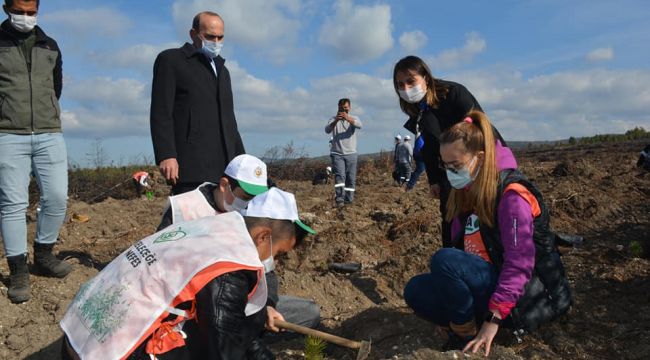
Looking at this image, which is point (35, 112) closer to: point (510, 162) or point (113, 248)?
point (113, 248)

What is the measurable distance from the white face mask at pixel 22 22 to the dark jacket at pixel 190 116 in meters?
0.84

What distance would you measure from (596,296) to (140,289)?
9.78 ft

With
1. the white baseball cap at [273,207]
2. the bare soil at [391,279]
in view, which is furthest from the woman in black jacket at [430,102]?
the white baseball cap at [273,207]

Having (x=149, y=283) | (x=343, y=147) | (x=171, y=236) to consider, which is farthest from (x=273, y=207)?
(x=343, y=147)

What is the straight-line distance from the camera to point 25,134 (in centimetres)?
369

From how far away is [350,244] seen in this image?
20.5ft

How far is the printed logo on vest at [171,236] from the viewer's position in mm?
2162

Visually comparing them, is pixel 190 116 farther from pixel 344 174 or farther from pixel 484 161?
pixel 344 174

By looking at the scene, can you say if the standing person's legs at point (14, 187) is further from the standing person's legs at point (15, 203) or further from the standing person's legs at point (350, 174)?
the standing person's legs at point (350, 174)

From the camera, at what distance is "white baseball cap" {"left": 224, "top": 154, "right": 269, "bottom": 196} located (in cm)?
300

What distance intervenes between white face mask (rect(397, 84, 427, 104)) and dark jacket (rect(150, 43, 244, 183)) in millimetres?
1209

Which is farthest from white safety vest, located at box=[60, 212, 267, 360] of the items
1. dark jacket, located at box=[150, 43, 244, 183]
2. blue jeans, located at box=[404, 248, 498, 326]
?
dark jacket, located at box=[150, 43, 244, 183]

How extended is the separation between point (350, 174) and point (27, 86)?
6040mm

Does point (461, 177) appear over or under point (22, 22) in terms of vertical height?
under
